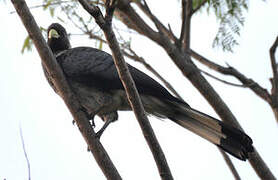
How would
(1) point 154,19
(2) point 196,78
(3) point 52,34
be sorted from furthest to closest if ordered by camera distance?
(3) point 52,34, (1) point 154,19, (2) point 196,78

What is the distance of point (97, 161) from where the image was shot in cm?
378

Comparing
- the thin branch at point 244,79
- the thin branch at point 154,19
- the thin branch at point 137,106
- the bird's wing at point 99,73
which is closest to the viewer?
the thin branch at point 137,106

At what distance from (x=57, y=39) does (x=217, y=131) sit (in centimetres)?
266

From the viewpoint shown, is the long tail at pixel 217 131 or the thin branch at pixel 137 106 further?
the long tail at pixel 217 131

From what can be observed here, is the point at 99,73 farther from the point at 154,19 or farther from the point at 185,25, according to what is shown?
the point at 185,25

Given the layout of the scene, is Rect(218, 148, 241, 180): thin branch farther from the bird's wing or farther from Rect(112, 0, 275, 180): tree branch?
the bird's wing

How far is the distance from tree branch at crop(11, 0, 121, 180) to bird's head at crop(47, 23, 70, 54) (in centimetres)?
220

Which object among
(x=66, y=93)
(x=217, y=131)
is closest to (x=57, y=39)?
(x=66, y=93)

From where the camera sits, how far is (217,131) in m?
4.43

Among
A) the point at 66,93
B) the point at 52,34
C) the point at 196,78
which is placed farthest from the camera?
the point at 52,34

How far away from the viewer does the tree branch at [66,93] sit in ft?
12.2

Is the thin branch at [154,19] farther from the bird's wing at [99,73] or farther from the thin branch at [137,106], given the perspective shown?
the thin branch at [137,106]

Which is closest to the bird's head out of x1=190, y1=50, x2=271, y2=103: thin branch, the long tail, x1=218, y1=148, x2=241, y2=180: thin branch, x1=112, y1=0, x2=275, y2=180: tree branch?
x1=112, y1=0, x2=275, y2=180: tree branch

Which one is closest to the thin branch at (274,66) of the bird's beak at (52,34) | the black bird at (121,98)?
the black bird at (121,98)
